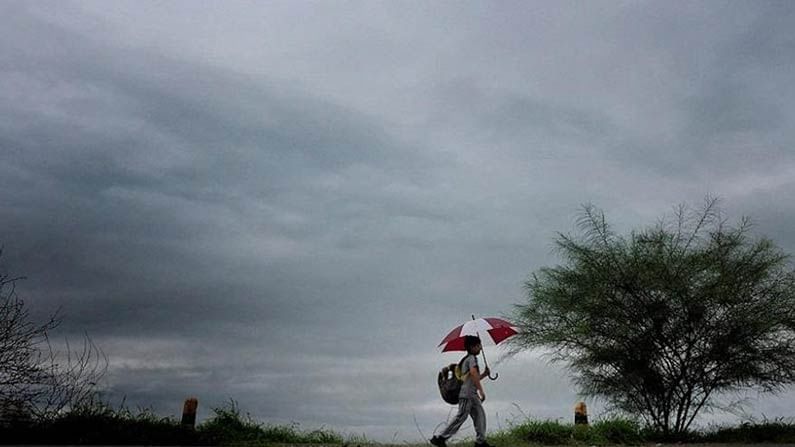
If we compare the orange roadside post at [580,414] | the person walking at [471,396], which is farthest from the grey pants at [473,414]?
the orange roadside post at [580,414]

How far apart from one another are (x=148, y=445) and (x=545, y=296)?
11806 millimetres

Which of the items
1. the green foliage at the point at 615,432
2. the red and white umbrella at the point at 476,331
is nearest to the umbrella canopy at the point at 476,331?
the red and white umbrella at the point at 476,331

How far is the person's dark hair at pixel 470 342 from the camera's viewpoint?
510 inches

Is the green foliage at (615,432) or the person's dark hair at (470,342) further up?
the person's dark hair at (470,342)

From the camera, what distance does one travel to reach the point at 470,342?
511 inches

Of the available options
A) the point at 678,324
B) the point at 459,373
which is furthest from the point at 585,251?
the point at 459,373

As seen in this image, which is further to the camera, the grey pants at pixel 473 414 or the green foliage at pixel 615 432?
the green foliage at pixel 615 432

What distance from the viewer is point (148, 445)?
14.9 metres

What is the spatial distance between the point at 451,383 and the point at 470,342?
2.77 feet

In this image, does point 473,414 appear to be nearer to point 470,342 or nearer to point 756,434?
point 470,342

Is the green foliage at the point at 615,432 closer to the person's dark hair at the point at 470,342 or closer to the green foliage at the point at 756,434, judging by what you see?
the green foliage at the point at 756,434

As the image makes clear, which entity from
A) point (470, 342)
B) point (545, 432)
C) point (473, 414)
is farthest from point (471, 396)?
point (545, 432)

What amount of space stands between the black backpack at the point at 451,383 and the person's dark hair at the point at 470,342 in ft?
0.84

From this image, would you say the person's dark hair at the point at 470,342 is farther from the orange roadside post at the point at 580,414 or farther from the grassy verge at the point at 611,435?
the orange roadside post at the point at 580,414
